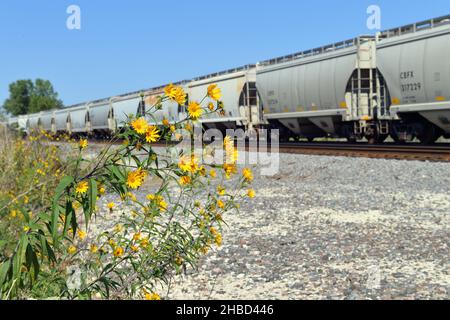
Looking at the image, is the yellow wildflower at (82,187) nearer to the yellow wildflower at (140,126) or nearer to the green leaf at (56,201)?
the green leaf at (56,201)

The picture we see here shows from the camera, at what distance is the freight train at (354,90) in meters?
15.5

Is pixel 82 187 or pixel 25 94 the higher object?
pixel 25 94

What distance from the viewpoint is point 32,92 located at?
12888 cm

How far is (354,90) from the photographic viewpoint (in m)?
19.0

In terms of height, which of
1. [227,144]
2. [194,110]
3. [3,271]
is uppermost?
[194,110]

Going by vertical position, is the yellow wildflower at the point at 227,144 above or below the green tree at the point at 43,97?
below

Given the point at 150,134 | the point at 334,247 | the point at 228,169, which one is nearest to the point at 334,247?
the point at 334,247

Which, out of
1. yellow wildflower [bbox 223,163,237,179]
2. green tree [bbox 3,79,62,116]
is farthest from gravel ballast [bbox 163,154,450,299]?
green tree [bbox 3,79,62,116]

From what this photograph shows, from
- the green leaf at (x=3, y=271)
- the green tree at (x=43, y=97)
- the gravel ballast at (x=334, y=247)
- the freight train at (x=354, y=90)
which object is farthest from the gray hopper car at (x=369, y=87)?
the green tree at (x=43, y=97)

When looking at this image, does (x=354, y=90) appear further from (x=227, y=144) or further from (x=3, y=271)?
(x=3, y=271)

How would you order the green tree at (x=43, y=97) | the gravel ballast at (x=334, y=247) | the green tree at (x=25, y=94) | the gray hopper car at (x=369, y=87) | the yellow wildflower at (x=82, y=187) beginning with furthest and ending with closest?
the green tree at (x=25, y=94) → the green tree at (x=43, y=97) → the gray hopper car at (x=369, y=87) → the gravel ballast at (x=334, y=247) → the yellow wildflower at (x=82, y=187)

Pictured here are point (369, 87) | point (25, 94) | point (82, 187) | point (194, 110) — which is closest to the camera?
point (82, 187)

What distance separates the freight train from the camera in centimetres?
1548
